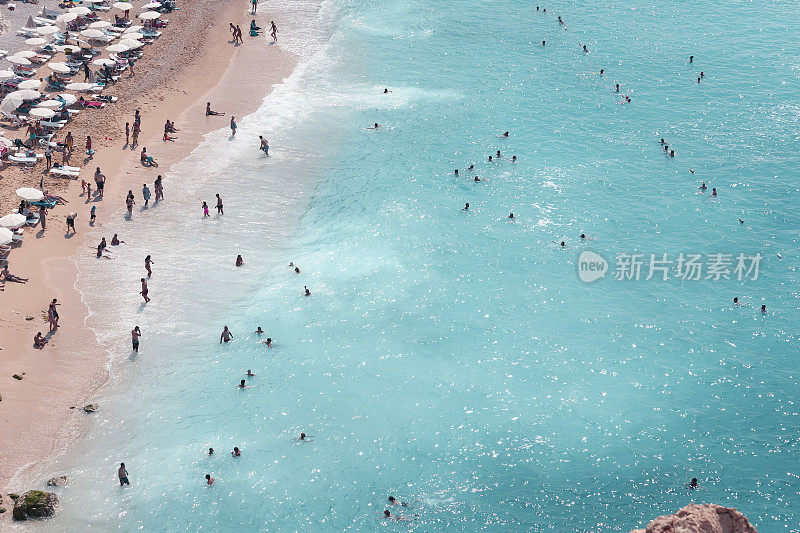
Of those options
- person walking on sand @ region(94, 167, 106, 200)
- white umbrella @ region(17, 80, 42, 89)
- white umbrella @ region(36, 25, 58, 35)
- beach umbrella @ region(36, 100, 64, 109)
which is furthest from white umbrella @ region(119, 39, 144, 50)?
person walking on sand @ region(94, 167, 106, 200)

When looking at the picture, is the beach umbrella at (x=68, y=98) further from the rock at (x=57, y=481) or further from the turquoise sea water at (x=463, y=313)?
the rock at (x=57, y=481)

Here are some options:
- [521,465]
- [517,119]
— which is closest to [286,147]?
[517,119]

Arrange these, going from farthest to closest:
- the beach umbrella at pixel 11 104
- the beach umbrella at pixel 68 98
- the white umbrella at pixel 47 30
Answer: the white umbrella at pixel 47 30
the beach umbrella at pixel 68 98
the beach umbrella at pixel 11 104

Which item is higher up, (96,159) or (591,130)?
(591,130)

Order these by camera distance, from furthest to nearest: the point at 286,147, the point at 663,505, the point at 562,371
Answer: the point at 286,147 < the point at 562,371 < the point at 663,505

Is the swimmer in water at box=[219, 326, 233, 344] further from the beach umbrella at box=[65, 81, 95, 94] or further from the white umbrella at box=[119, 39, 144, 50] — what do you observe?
the white umbrella at box=[119, 39, 144, 50]

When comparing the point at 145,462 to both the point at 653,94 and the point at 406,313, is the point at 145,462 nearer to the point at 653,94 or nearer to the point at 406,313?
the point at 406,313

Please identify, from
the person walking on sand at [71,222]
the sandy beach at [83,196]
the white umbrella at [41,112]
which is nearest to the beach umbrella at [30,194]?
the sandy beach at [83,196]
